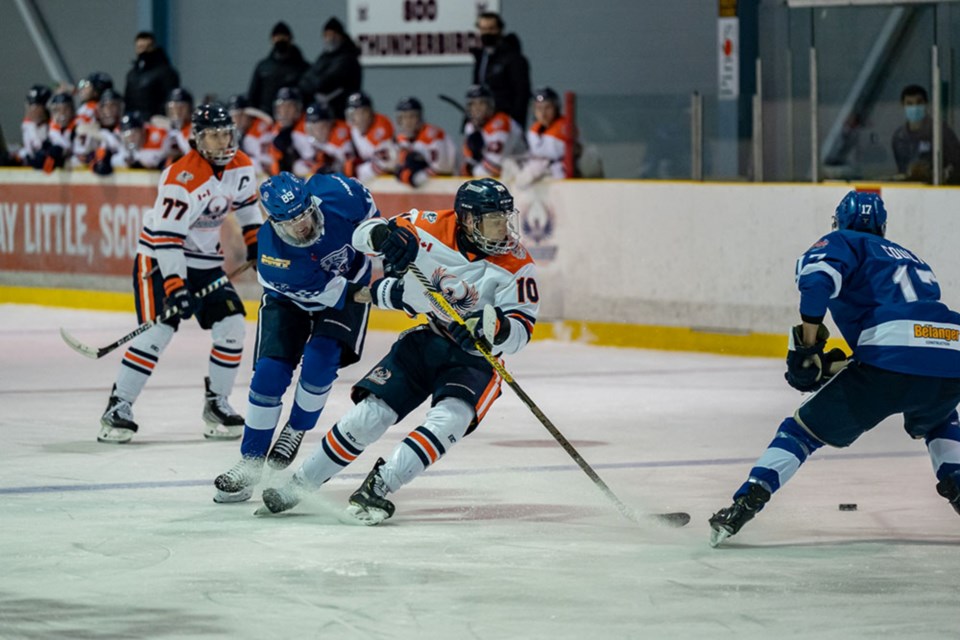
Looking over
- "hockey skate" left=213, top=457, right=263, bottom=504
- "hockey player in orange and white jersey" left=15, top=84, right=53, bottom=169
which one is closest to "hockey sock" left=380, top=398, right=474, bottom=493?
"hockey skate" left=213, top=457, right=263, bottom=504

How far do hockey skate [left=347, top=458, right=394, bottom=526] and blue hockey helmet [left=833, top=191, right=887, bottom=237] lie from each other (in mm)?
1633

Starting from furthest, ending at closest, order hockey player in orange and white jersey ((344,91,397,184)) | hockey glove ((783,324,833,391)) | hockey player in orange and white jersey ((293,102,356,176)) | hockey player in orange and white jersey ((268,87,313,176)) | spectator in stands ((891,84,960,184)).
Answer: hockey player in orange and white jersey ((268,87,313,176))
hockey player in orange and white jersey ((293,102,356,176))
hockey player in orange and white jersey ((344,91,397,184))
spectator in stands ((891,84,960,184))
hockey glove ((783,324,833,391))

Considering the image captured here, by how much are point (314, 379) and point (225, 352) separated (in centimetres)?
178

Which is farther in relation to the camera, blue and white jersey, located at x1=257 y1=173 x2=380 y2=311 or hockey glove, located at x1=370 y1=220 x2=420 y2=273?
blue and white jersey, located at x1=257 y1=173 x2=380 y2=311

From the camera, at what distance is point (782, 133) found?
11391mm

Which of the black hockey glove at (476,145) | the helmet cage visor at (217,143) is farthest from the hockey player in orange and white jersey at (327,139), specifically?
the helmet cage visor at (217,143)

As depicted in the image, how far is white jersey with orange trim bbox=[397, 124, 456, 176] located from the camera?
13.2m

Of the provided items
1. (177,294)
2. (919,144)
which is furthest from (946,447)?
(919,144)

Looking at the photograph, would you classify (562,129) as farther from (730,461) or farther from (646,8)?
(730,461)

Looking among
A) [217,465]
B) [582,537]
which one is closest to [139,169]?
[217,465]

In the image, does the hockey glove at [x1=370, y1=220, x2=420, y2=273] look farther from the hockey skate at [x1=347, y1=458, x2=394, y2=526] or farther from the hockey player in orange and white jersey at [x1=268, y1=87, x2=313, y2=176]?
the hockey player in orange and white jersey at [x1=268, y1=87, x2=313, y2=176]

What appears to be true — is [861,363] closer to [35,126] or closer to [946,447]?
[946,447]

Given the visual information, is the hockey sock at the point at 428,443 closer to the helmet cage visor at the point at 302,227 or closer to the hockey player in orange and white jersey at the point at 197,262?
the helmet cage visor at the point at 302,227

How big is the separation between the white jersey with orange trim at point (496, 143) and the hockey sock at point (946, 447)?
22.6ft
